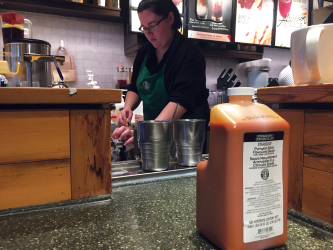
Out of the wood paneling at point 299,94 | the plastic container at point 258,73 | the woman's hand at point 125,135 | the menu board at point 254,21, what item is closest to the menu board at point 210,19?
the menu board at point 254,21

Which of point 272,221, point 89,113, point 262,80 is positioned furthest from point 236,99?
point 262,80

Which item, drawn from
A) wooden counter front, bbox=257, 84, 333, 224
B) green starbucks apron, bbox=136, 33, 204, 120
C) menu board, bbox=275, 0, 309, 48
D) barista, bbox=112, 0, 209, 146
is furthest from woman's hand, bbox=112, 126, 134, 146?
menu board, bbox=275, 0, 309, 48

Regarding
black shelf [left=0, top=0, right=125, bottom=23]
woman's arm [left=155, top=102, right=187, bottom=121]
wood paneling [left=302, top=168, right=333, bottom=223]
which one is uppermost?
black shelf [left=0, top=0, right=125, bottom=23]

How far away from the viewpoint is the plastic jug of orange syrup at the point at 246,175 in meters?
0.43

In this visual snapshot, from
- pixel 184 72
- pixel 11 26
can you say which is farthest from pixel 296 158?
pixel 11 26

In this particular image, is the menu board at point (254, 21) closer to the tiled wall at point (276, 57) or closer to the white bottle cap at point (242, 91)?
the tiled wall at point (276, 57)

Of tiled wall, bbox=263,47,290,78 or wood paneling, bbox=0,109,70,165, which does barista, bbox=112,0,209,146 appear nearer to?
wood paneling, bbox=0,109,70,165

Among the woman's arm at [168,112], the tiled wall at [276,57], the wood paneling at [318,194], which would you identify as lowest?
the wood paneling at [318,194]

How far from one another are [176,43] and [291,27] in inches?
107

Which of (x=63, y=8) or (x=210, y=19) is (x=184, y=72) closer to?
(x=63, y=8)

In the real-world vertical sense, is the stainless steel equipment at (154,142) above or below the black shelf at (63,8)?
below

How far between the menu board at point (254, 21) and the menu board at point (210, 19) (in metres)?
0.16

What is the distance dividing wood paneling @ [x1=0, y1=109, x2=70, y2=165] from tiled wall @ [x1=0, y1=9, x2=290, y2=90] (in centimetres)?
257

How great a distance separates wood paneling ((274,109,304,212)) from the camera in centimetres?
62
